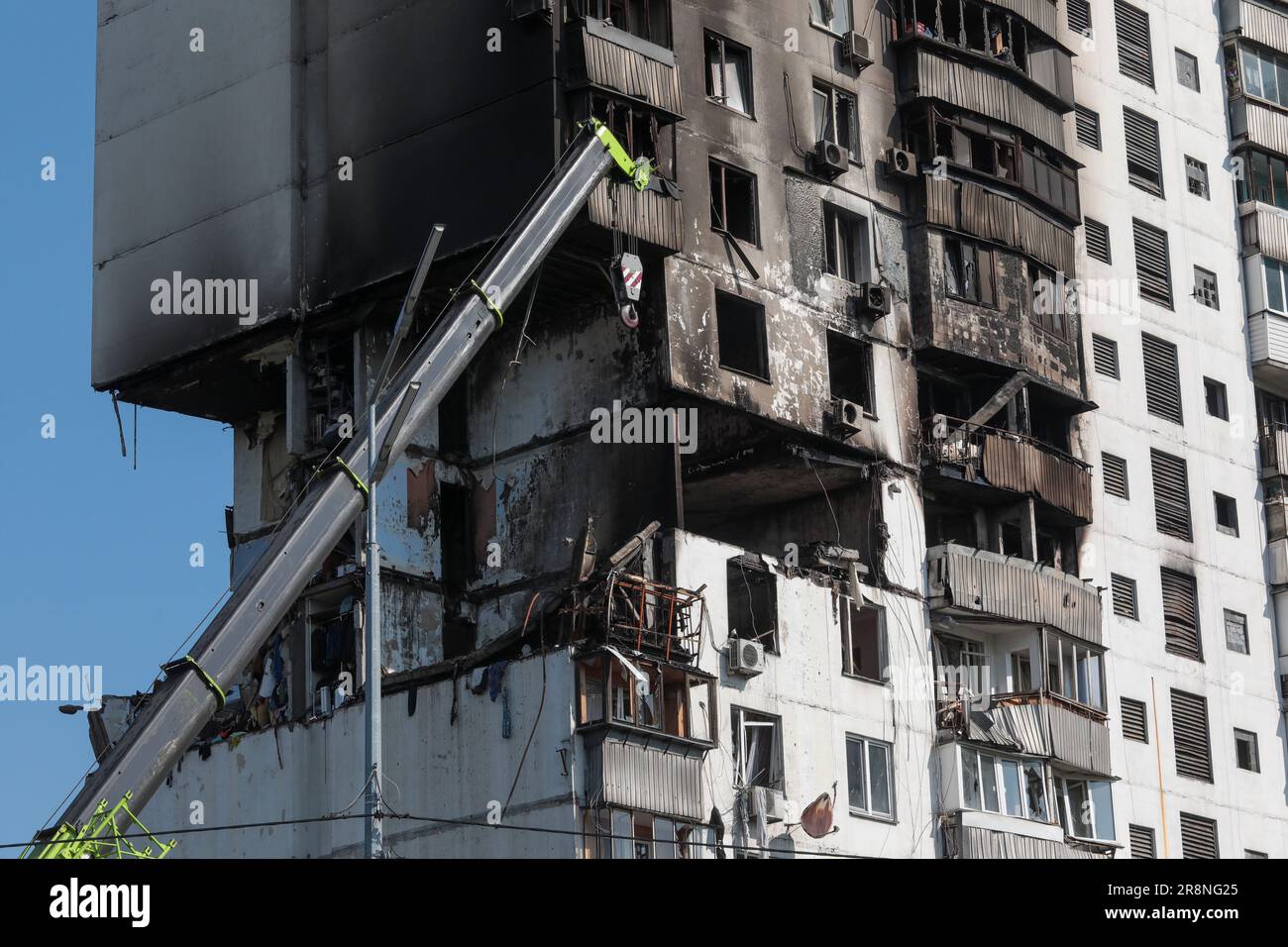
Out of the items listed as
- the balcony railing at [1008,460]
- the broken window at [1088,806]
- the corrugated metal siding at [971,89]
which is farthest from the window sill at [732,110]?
the broken window at [1088,806]

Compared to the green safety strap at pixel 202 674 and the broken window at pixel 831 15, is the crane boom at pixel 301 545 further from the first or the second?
the broken window at pixel 831 15

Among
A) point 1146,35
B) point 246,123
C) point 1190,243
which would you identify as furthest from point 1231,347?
point 246,123

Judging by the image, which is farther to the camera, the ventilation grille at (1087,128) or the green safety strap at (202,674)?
the ventilation grille at (1087,128)

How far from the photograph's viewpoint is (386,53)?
60.2 metres

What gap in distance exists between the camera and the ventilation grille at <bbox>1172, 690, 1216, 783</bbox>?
66688mm

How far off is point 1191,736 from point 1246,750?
2605 mm

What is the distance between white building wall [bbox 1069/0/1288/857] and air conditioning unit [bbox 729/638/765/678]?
47.4ft

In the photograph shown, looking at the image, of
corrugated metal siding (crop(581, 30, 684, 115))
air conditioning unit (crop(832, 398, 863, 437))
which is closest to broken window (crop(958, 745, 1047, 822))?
air conditioning unit (crop(832, 398, 863, 437))

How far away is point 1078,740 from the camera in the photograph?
2442 inches

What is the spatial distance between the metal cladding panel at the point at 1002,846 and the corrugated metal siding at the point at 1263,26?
29.2 meters

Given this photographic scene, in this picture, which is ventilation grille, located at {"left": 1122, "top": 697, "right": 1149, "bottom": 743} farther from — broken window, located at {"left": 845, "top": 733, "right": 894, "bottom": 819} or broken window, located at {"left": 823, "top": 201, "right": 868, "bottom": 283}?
broken window, located at {"left": 823, "top": 201, "right": 868, "bottom": 283}

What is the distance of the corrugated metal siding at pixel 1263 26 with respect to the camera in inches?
3007

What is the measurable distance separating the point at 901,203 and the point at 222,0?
19.1 meters

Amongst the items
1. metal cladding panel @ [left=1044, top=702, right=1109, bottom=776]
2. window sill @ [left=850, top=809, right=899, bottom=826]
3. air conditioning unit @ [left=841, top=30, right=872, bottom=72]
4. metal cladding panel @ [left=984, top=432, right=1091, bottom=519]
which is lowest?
window sill @ [left=850, top=809, right=899, bottom=826]
